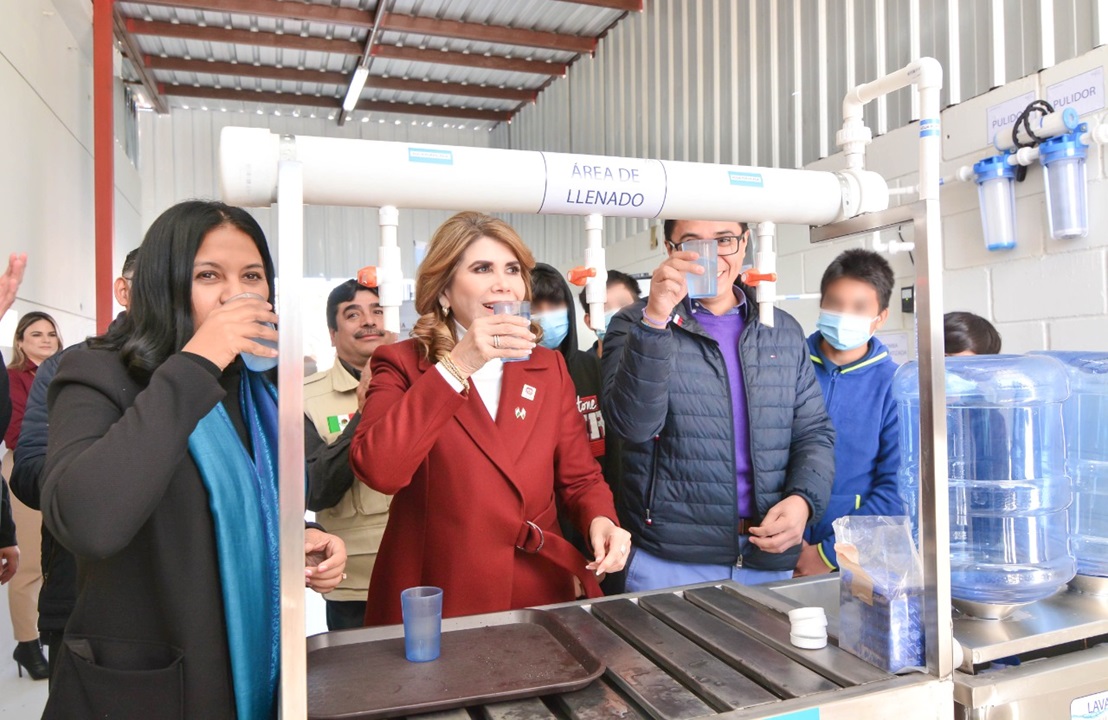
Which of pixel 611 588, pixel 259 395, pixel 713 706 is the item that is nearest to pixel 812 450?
pixel 611 588

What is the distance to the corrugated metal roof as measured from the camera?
5883mm

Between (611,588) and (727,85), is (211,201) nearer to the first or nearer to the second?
(611,588)

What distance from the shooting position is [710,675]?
998 millimetres

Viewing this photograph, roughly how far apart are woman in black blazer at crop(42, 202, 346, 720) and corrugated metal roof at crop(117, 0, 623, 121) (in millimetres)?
5068

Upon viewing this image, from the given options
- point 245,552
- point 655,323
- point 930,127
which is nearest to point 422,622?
point 245,552

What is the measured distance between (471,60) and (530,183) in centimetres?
641

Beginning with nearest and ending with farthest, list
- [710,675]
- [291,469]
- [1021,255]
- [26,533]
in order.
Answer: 1. [291,469]
2. [710,675]
3. [1021,255]
4. [26,533]

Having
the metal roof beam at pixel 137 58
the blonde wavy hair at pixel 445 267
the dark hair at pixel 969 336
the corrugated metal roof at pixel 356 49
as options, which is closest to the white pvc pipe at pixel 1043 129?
the dark hair at pixel 969 336

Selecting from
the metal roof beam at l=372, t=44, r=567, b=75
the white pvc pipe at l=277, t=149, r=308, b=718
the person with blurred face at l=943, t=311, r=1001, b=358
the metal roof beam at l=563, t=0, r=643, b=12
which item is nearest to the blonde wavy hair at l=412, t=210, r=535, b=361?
the white pvc pipe at l=277, t=149, r=308, b=718

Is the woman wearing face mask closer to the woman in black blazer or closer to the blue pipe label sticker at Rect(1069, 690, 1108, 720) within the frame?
the woman in black blazer

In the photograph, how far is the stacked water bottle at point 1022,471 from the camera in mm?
1217

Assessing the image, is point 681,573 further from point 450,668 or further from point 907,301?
point 907,301

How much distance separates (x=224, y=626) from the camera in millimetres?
1101

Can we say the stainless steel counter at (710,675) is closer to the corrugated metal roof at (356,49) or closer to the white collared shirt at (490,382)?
the white collared shirt at (490,382)
